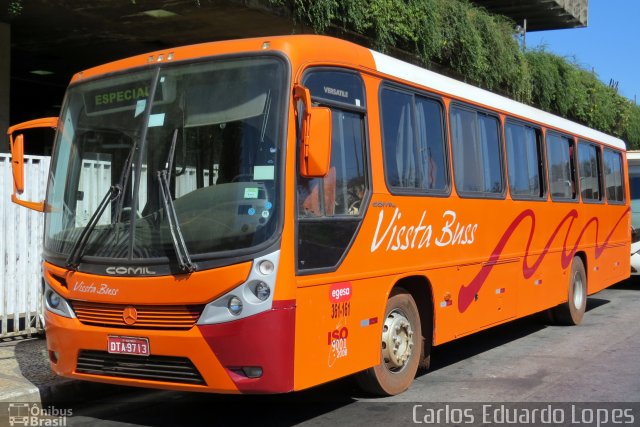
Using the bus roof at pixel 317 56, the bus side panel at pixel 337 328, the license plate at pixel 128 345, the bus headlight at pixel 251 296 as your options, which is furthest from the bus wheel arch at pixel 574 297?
the license plate at pixel 128 345

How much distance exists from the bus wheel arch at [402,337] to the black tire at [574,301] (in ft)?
14.4

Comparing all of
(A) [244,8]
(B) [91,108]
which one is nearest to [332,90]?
(B) [91,108]

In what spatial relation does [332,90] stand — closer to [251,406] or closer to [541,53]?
[251,406]

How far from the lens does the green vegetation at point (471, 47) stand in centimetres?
1143

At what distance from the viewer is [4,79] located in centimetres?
1171

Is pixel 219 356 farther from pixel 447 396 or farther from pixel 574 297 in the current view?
pixel 574 297

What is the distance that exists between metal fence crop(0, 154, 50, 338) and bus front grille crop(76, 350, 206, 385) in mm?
3342

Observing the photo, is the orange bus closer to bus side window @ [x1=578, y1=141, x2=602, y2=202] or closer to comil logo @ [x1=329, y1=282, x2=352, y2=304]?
comil logo @ [x1=329, y1=282, x2=352, y2=304]

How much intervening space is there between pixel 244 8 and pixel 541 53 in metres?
11.6

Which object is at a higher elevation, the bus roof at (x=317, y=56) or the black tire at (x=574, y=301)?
the bus roof at (x=317, y=56)

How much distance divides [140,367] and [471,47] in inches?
461

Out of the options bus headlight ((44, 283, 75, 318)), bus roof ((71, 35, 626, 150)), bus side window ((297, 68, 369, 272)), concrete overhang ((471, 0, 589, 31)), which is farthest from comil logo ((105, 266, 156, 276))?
concrete overhang ((471, 0, 589, 31))

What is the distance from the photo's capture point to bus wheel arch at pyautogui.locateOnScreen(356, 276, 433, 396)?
621cm

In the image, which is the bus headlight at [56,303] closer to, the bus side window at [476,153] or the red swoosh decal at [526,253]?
the red swoosh decal at [526,253]
